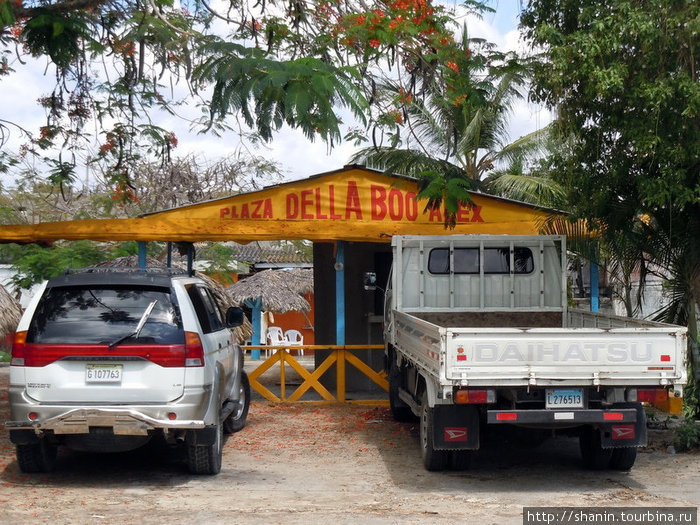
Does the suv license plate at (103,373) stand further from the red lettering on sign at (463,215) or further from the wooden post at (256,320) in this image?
the wooden post at (256,320)

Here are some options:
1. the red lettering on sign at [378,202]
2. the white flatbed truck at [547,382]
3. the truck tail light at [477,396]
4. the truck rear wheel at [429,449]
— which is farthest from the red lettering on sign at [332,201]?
the truck tail light at [477,396]

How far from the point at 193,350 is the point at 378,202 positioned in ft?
23.0

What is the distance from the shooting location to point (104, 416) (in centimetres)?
765

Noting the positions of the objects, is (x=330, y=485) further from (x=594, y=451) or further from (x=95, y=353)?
(x=594, y=451)

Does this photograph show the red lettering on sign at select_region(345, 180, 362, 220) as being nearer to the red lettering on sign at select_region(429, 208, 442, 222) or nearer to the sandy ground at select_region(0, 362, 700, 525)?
the red lettering on sign at select_region(429, 208, 442, 222)

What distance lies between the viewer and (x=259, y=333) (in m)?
30.4

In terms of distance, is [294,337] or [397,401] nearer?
[397,401]

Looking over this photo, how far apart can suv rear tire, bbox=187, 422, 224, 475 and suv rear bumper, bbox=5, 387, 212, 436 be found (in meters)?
0.63

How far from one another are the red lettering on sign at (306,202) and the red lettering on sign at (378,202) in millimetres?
992

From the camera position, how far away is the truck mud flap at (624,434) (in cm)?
839

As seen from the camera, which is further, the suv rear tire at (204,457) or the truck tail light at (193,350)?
the suv rear tire at (204,457)

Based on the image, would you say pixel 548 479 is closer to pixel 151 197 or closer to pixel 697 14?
pixel 697 14

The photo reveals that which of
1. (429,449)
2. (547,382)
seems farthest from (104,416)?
(547,382)

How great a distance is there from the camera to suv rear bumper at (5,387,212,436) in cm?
767
